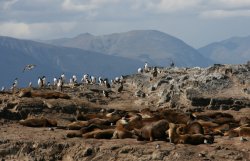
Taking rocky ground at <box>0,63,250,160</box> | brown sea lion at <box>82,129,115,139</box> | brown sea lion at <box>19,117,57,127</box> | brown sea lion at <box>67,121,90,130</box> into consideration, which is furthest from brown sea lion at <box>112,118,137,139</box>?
brown sea lion at <box>19,117,57,127</box>

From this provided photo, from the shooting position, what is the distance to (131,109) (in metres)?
34.0

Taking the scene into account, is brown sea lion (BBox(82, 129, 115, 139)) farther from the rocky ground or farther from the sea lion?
the sea lion

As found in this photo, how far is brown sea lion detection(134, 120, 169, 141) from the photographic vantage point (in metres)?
21.0

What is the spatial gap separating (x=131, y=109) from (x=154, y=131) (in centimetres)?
1307

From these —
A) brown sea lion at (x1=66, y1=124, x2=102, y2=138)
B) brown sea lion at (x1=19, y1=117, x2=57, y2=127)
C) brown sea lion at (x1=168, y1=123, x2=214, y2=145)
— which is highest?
brown sea lion at (x1=19, y1=117, x2=57, y2=127)

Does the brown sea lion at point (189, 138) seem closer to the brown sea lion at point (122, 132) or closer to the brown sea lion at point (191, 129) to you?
the brown sea lion at point (191, 129)

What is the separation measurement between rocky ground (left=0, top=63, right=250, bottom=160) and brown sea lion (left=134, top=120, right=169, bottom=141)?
0.40 metres

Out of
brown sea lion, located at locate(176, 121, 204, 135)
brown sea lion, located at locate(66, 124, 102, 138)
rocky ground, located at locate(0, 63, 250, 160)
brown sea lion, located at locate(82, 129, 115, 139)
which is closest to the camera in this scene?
rocky ground, located at locate(0, 63, 250, 160)

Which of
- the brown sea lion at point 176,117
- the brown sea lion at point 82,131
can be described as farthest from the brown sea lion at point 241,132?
the brown sea lion at point 82,131

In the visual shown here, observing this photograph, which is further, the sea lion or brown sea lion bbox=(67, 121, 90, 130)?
brown sea lion bbox=(67, 121, 90, 130)

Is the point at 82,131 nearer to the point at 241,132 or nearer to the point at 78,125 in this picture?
the point at 78,125

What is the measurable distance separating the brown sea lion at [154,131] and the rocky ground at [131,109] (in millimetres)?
398

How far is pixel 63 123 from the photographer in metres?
28.1

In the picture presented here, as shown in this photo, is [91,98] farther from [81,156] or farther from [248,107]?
[81,156]
